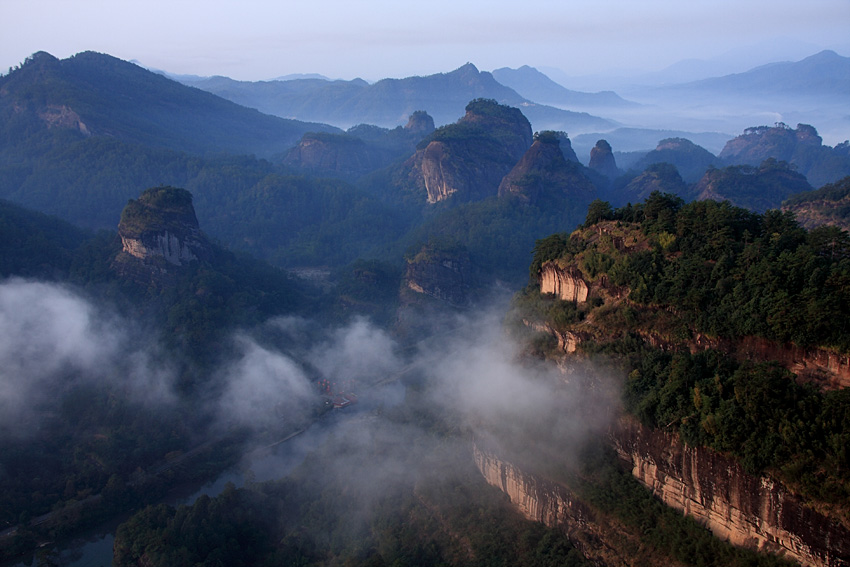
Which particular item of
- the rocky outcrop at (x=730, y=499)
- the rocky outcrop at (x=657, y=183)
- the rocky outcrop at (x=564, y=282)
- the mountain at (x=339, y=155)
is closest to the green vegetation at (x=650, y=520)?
the rocky outcrop at (x=730, y=499)

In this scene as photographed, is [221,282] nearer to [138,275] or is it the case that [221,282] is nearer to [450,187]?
[138,275]

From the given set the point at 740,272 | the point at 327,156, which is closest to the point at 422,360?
the point at 740,272

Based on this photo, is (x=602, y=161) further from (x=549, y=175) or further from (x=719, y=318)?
(x=719, y=318)

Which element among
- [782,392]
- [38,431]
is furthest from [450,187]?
[782,392]

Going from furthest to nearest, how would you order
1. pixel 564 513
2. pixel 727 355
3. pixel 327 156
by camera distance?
pixel 327 156 < pixel 564 513 < pixel 727 355

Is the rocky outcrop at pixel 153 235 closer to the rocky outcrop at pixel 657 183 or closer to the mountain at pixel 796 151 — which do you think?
the rocky outcrop at pixel 657 183

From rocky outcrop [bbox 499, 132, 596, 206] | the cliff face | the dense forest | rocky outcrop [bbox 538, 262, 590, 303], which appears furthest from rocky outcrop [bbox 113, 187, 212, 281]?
rocky outcrop [bbox 499, 132, 596, 206]
